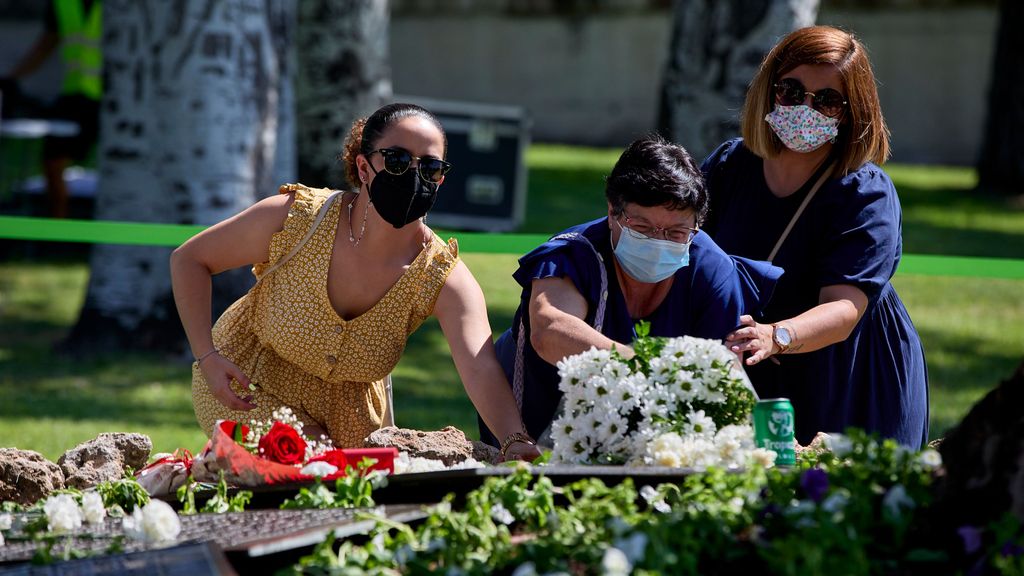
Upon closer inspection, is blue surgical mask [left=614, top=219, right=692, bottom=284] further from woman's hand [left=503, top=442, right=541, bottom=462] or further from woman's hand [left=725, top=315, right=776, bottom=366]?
woman's hand [left=503, top=442, right=541, bottom=462]

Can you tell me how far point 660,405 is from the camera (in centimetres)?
317

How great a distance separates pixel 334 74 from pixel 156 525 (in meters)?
9.03

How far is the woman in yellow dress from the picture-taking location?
420 cm

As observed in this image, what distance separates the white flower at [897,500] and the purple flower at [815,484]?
113 millimetres

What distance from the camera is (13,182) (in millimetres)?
14086

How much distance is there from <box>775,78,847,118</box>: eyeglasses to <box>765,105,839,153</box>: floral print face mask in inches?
0.7

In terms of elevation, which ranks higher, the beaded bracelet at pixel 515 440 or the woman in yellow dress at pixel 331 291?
the woman in yellow dress at pixel 331 291

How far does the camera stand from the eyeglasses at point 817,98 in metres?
4.22

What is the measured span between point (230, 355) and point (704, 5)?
5436 millimetres

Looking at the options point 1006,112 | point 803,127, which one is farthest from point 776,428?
point 1006,112

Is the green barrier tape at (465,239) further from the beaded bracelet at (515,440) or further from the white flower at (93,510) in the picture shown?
the white flower at (93,510)

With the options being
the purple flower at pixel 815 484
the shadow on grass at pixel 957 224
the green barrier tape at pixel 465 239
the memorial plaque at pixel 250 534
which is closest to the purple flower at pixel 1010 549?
the purple flower at pixel 815 484

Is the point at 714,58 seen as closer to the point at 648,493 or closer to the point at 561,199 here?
the point at 561,199

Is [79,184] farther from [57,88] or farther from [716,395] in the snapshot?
[716,395]
